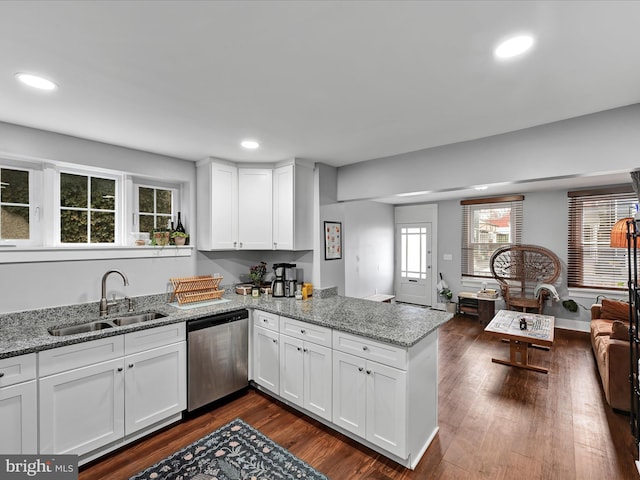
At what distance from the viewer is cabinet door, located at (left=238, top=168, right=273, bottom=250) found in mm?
3408

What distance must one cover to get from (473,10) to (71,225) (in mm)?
3259

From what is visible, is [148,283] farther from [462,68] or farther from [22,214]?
[462,68]

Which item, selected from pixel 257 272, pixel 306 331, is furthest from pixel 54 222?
pixel 306 331

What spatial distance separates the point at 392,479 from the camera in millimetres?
1926

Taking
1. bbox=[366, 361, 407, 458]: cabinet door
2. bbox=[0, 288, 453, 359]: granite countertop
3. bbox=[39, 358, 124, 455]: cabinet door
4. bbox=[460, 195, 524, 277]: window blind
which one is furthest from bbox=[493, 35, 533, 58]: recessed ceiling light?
bbox=[460, 195, 524, 277]: window blind

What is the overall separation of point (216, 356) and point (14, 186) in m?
2.14

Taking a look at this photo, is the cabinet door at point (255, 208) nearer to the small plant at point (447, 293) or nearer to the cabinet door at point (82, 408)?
the cabinet door at point (82, 408)

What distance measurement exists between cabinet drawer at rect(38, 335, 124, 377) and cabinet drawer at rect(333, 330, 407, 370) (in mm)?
1601

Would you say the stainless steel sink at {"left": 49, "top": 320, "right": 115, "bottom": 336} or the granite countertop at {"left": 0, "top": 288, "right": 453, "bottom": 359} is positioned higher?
the granite countertop at {"left": 0, "top": 288, "right": 453, "bottom": 359}

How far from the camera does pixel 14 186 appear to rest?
7.90 ft

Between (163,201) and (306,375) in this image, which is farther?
(163,201)

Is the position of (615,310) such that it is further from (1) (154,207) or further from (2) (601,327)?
(1) (154,207)

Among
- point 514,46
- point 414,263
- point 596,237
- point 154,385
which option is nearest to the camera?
point 514,46

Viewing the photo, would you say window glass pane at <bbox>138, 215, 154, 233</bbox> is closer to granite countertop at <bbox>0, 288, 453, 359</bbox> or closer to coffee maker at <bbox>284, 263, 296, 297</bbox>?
granite countertop at <bbox>0, 288, 453, 359</bbox>
